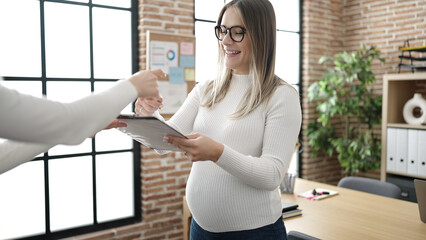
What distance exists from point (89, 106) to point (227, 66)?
0.84 metres

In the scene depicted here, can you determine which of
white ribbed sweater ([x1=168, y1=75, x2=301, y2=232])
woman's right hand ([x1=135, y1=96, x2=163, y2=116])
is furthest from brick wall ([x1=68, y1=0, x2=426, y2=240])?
white ribbed sweater ([x1=168, y1=75, x2=301, y2=232])

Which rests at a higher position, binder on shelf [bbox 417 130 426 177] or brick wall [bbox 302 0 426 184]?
brick wall [bbox 302 0 426 184]

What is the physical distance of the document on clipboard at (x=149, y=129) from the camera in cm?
119

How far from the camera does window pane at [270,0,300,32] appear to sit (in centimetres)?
448

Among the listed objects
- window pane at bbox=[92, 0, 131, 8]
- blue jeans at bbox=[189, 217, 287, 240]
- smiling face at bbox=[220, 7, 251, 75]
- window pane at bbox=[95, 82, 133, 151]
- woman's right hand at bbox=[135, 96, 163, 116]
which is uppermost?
window pane at bbox=[92, 0, 131, 8]

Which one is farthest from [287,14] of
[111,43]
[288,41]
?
[111,43]

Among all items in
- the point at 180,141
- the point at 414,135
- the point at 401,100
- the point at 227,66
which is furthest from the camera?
the point at 401,100

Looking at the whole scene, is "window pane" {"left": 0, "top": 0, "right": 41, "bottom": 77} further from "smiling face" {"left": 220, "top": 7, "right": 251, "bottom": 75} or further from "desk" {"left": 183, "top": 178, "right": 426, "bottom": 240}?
"smiling face" {"left": 220, "top": 7, "right": 251, "bottom": 75}

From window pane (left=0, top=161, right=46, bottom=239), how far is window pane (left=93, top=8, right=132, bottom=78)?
95 cm

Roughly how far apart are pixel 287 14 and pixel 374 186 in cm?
250

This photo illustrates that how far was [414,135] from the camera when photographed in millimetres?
3758

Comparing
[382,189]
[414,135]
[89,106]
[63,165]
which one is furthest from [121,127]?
[414,135]

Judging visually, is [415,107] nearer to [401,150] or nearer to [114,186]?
[401,150]

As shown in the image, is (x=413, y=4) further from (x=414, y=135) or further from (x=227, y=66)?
(x=227, y=66)
